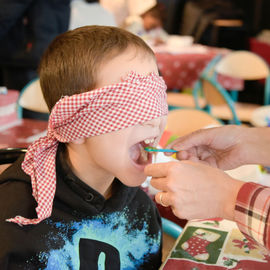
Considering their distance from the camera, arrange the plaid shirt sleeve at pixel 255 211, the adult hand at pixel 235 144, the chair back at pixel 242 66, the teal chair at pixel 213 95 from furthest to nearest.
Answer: the chair back at pixel 242 66 < the teal chair at pixel 213 95 < the adult hand at pixel 235 144 < the plaid shirt sleeve at pixel 255 211

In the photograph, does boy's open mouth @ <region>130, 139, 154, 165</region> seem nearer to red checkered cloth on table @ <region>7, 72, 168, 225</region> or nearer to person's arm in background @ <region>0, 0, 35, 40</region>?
red checkered cloth on table @ <region>7, 72, 168, 225</region>

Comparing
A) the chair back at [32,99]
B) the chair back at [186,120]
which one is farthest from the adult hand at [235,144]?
the chair back at [32,99]

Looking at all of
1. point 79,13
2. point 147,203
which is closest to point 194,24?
point 79,13

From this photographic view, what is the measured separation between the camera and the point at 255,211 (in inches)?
30.2

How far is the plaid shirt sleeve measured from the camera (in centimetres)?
76

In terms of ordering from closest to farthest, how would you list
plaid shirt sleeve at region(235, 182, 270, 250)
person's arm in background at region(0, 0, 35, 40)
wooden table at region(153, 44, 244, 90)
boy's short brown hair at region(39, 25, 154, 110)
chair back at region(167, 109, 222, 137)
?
plaid shirt sleeve at region(235, 182, 270, 250), boy's short brown hair at region(39, 25, 154, 110), chair back at region(167, 109, 222, 137), person's arm in background at region(0, 0, 35, 40), wooden table at region(153, 44, 244, 90)

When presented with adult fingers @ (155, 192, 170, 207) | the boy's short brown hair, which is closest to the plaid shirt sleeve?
adult fingers @ (155, 192, 170, 207)

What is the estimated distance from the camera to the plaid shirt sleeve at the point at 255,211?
2.48 ft

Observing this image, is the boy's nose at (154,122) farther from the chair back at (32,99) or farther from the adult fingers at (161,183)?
the chair back at (32,99)

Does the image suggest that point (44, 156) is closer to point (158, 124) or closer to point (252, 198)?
point (158, 124)

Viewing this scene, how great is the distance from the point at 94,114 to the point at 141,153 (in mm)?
168

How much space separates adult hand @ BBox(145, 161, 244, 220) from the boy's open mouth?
100 mm

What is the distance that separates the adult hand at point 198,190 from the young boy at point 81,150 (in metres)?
0.11

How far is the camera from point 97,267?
97 centimetres
